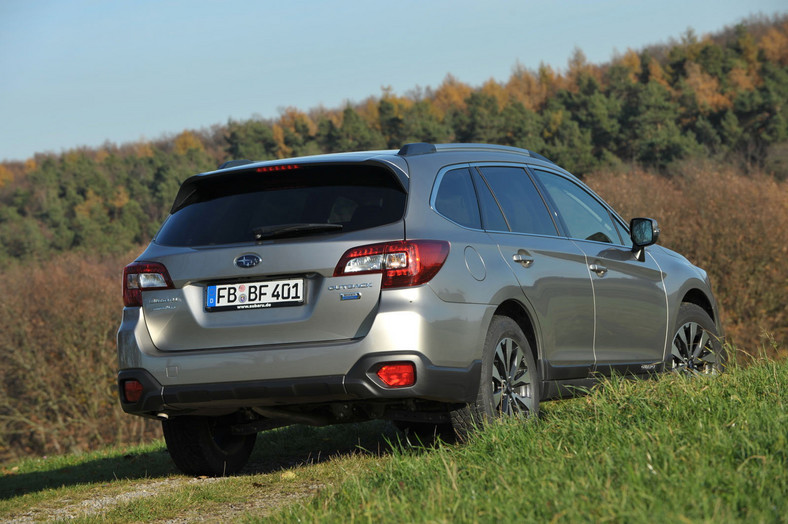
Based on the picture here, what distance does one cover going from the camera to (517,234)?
20.0 ft

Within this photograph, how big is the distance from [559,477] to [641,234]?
379 centimetres

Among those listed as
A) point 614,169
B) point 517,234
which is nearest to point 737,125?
point 614,169

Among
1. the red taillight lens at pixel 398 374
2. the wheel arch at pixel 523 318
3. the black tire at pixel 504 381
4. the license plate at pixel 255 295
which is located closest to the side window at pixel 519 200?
the wheel arch at pixel 523 318

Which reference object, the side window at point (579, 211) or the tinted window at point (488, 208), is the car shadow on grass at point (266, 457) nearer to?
the tinted window at point (488, 208)

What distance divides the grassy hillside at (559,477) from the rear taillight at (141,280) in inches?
45.1

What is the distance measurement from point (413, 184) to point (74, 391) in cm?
3473

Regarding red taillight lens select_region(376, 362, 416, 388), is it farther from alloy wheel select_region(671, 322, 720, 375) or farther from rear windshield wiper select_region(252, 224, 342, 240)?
alloy wheel select_region(671, 322, 720, 375)

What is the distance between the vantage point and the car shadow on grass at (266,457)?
7.12m

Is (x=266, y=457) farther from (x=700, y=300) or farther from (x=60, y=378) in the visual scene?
(x=60, y=378)

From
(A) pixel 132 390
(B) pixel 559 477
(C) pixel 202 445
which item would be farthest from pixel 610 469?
(C) pixel 202 445

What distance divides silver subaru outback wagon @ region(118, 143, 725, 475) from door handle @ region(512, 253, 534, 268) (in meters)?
0.01

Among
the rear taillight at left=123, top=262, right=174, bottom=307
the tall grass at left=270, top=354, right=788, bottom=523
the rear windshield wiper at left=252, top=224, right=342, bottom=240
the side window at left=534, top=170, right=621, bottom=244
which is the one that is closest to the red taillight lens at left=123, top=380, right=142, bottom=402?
the rear taillight at left=123, top=262, right=174, bottom=307

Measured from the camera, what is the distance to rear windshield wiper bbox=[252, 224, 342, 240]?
5.27 meters

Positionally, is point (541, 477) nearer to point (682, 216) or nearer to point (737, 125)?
point (682, 216)
